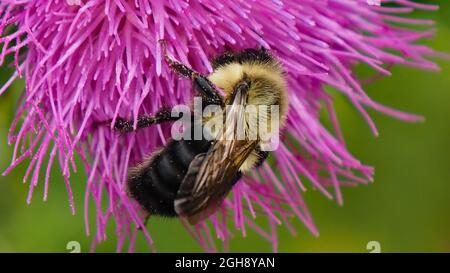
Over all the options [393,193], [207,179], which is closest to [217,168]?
[207,179]

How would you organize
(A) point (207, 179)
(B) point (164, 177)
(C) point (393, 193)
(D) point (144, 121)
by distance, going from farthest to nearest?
(C) point (393, 193) < (D) point (144, 121) < (B) point (164, 177) < (A) point (207, 179)

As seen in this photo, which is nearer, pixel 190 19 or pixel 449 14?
pixel 190 19

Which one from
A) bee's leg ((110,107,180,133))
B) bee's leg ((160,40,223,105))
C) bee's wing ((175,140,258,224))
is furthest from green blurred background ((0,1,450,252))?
bee's wing ((175,140,258,224))

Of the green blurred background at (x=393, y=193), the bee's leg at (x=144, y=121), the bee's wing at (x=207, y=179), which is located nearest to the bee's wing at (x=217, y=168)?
the bee's wing at (x=207, y=179)

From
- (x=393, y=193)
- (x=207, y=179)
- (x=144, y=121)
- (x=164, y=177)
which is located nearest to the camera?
(x=207, y=179)

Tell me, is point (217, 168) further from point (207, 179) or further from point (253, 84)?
point (253, 84)
